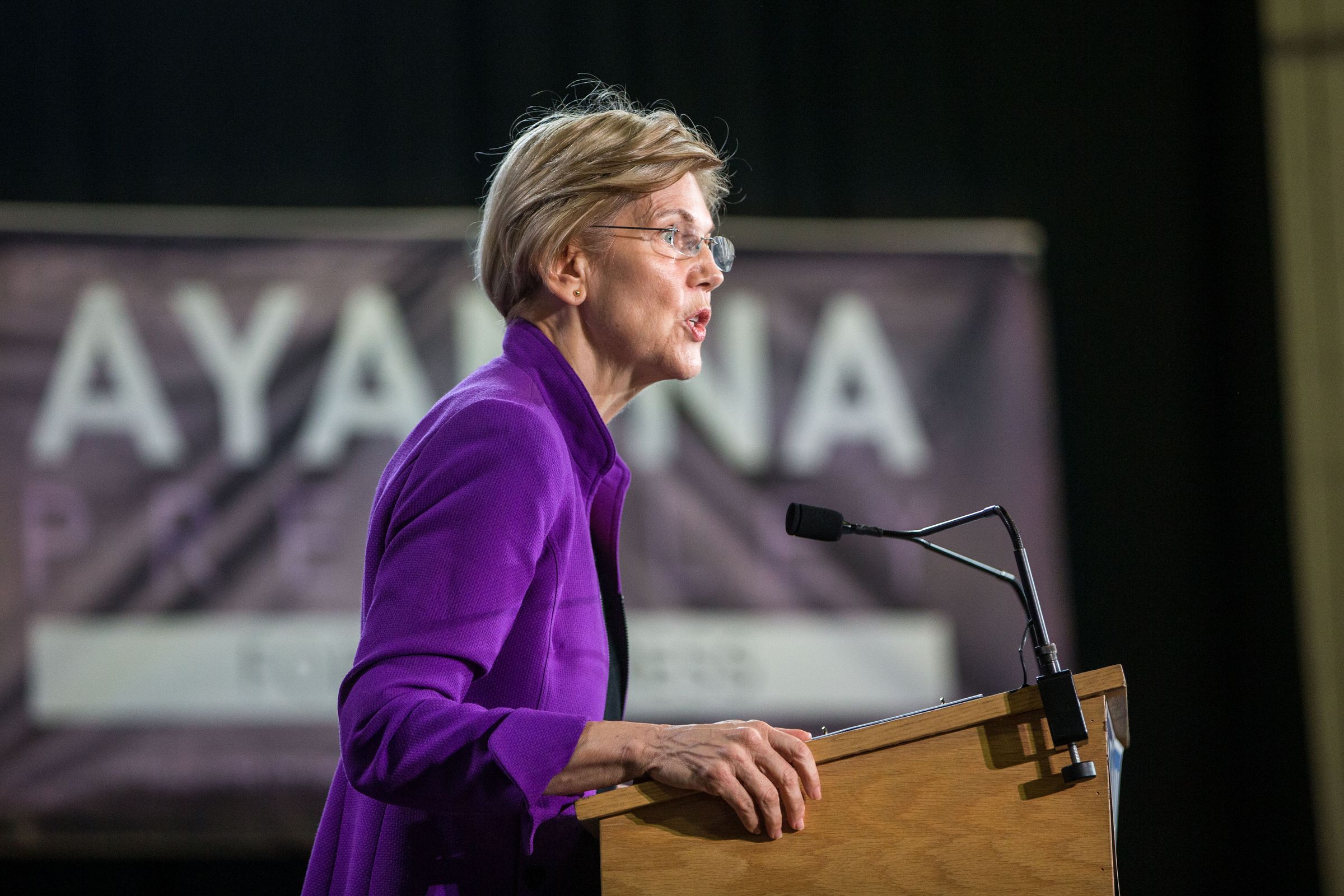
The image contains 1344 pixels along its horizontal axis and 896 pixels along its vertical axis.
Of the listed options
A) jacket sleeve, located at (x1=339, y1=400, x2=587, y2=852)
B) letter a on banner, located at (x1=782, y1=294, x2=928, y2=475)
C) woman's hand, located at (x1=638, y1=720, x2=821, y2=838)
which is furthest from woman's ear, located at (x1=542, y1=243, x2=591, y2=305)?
letter a on banner, located at (x1=782, y1=294, x2=928, y2=475)

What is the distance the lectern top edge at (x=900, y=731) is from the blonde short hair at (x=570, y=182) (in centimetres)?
68

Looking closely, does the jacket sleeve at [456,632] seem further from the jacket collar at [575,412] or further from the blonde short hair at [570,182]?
the blonde short hair at [570,182]

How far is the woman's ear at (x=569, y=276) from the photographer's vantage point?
153cm

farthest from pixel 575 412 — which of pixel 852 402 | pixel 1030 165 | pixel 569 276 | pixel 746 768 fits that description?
pixel 1030 165

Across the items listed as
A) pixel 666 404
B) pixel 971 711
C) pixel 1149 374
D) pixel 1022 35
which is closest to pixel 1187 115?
pixel 1022 35

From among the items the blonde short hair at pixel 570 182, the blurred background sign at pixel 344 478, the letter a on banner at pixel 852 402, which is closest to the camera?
the blonde short hair at pixel 570 182

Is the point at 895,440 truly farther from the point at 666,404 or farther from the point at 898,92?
the point at 898,92

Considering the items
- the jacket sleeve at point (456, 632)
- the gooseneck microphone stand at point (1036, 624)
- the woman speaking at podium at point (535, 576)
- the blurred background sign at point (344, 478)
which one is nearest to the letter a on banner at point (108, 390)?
the blurred background sign at point (344, 478)

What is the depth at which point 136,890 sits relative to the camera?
10.7 ft

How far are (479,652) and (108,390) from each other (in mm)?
2495

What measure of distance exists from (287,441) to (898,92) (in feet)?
6.72

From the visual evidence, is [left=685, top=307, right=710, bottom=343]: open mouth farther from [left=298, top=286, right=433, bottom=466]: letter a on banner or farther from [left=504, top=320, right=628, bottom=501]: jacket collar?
[left=298, top=286, right=433, bottom=466]: letter a on banner

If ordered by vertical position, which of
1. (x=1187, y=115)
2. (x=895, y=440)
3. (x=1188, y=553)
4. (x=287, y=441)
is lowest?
(x=1188, y=553)

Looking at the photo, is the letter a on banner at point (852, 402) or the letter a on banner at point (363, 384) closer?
the letter a on banner at point (363, 384)
